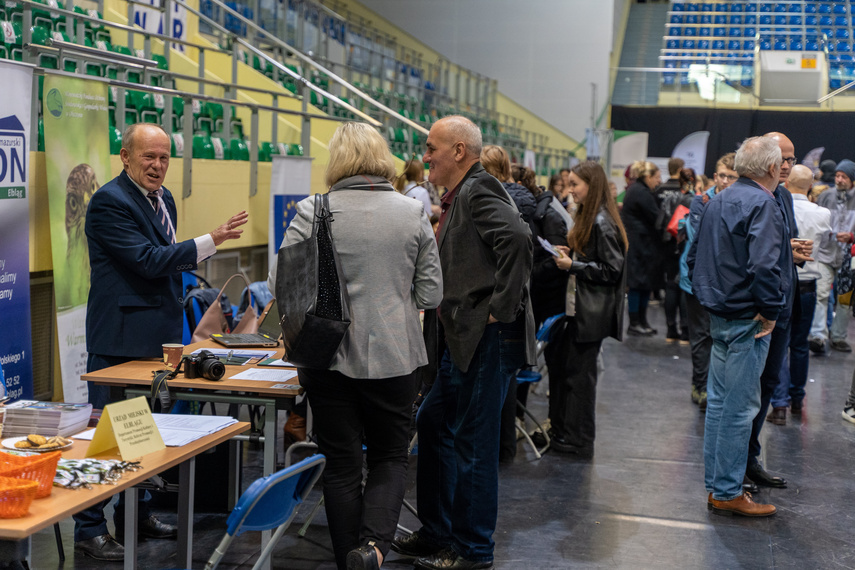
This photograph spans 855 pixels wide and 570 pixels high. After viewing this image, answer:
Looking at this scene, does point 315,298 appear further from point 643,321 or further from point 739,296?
point 643,321

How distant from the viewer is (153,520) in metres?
3.19

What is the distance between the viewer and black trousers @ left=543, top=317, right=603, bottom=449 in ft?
14.4

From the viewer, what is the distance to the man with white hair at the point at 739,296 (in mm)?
3305

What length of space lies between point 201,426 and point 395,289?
2.16 ft

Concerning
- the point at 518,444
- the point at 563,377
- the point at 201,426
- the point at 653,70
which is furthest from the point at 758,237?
the point at 653,70

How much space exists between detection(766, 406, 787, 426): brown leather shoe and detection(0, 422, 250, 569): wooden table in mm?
3849

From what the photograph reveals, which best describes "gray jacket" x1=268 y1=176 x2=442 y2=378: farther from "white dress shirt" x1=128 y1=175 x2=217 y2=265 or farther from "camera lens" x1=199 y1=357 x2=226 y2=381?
"white dress shirt" x1=128 y1=175 x2=217 y2=265

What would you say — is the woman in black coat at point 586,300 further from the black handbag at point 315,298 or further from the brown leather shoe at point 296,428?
the black handbag at point 315,298

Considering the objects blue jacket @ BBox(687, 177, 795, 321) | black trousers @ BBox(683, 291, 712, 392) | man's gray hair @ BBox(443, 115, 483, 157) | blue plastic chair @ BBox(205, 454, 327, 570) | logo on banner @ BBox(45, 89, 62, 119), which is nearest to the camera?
blue plastic chair @ BBox(205, 454, 327, 570)

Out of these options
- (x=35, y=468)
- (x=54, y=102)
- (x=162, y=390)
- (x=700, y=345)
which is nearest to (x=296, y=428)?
(x=162, y=390)

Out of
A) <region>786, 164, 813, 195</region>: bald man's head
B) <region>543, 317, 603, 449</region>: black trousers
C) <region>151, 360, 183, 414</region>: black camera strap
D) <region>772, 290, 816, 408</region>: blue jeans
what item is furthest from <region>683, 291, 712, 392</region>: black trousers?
<region>151, 360, 183, 414</region>: black camera strap

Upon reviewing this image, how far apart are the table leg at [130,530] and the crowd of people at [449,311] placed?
0.56 metres

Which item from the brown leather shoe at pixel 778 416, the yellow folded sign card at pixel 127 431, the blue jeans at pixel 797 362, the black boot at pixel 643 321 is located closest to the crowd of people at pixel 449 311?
the yellow folded sign card at pixel 127 431

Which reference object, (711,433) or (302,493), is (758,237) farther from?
(302,493)
